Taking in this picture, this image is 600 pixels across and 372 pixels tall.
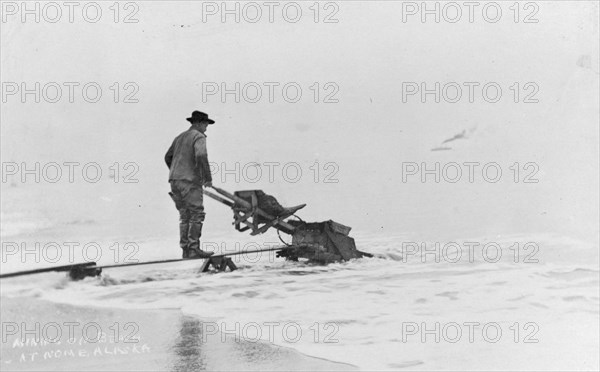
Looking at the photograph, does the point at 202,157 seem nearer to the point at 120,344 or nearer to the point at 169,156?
the point at 169,156

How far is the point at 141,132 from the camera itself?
544 centimetres

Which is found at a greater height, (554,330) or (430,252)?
(430,252)

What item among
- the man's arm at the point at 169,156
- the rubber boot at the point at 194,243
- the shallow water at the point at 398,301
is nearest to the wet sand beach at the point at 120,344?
the shallow water at the point at 398,301

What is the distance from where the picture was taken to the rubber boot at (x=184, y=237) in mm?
5598

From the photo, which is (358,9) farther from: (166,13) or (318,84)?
(166,13)

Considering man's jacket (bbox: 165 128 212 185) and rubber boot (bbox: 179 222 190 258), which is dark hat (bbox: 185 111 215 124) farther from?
rubber boot (bbox: 179 222 190 258)

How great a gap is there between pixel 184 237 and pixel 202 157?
0.72 meters

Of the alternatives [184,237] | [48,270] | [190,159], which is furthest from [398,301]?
[48,270]

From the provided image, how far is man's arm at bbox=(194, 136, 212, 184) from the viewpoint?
558 cm

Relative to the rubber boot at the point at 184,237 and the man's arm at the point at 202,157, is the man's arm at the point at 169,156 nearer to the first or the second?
the man's arm at the point at 202,157

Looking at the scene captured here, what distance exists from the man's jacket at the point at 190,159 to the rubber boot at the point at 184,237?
397 millimetres

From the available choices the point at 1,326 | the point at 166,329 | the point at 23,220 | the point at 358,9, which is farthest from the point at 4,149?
the point at 358,9

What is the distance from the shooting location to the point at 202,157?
5598 mm

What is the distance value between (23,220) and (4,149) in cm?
63
